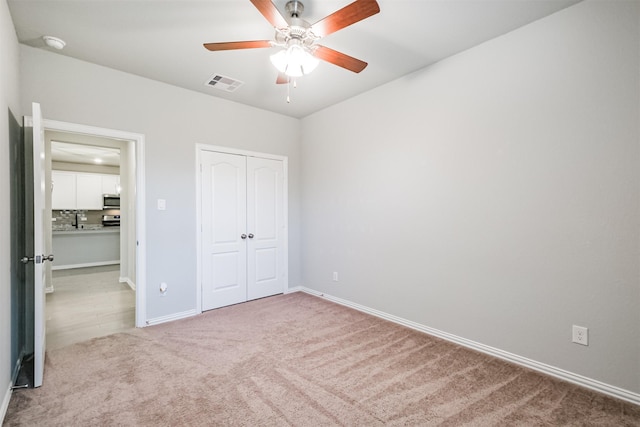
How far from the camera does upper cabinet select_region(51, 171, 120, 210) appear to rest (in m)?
7.34

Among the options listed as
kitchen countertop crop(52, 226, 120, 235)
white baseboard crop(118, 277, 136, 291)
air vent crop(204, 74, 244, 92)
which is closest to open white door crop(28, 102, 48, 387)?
air vent crop(204, 74, 244, 92)

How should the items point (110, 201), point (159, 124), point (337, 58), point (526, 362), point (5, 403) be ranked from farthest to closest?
point (110, 201) → point (159, 124) → point (526, 362) → point (337, 58) → point (5, 403)

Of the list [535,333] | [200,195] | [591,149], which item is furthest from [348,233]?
[591,149]

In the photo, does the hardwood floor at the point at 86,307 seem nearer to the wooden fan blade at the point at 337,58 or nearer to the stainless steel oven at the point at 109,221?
the stainless steel oven at the point at 109,221

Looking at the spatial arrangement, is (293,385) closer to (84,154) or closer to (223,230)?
(223,230)

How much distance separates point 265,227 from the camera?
177 inches

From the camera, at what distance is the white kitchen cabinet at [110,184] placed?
26.2 ft

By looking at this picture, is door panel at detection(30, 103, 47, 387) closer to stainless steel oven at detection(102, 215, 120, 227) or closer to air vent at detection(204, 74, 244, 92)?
air vent at detection(204, 74, 244, 92)

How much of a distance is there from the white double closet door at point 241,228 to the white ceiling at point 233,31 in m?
1.22

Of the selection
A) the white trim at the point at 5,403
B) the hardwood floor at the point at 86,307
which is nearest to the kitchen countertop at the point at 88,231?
the hardwood floor at the point at 86,307

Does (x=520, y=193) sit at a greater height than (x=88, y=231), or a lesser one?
greater

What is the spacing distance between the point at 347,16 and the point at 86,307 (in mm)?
4776

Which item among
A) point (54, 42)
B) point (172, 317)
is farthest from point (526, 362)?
point (54, 42)

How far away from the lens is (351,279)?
159 inches
